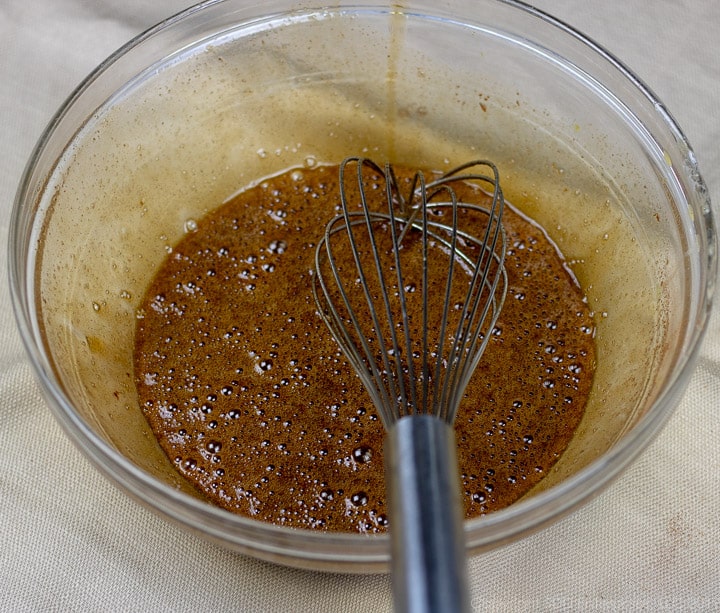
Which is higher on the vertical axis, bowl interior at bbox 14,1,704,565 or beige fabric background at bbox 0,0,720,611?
bowl interior at bbox 14,1,704,565

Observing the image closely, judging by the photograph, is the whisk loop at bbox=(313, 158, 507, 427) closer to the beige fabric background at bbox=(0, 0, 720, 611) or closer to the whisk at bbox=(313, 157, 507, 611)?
the whisk at bbox=(313, 157, 507, 611)

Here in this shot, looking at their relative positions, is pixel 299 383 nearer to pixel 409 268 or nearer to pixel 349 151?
pixel 409 268

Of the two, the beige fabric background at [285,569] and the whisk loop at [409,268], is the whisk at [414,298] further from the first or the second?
the beige fabric background at [285,569]

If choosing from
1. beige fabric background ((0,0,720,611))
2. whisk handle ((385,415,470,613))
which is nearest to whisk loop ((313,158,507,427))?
beige fabric background ((0,0,720,611))

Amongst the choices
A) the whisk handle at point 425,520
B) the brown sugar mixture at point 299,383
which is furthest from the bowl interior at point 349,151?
the whisk handle at point 425,520

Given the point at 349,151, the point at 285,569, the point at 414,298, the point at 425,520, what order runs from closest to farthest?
the point at 425,520 → the point at 285,569 → the point at 414,298 → the point at 349,151

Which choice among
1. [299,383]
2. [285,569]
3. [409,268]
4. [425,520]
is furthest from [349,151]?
[425,520]
